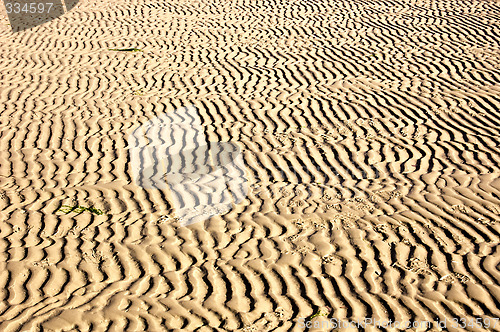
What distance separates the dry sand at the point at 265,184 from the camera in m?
4.12

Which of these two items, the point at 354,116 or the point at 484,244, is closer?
the point at 484,244

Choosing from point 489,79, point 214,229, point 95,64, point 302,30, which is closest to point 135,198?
point 214,229

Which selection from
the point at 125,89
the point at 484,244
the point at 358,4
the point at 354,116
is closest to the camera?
the point at 484,244

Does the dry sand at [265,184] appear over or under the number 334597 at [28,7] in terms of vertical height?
over

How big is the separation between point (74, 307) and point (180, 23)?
10.6 meters

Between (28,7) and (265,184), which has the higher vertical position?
(265,184)

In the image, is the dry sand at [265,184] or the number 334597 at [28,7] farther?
the number 334597 at [28,7]

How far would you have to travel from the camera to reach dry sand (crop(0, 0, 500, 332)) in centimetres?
412

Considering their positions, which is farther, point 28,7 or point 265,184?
point 28,7

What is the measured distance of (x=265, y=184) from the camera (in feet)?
19.6

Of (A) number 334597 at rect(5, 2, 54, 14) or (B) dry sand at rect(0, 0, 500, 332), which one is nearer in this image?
(B) dry sand at rect(0, 0, 500, 332)

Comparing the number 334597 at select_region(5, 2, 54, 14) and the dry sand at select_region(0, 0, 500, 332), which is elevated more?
the dry sand at select_region(0, 0, 500, 332)

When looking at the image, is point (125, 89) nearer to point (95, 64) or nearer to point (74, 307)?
point (95, 64)

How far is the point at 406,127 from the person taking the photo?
7363 millimetres
